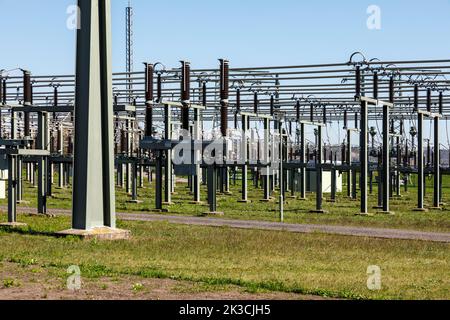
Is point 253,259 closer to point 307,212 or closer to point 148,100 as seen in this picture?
point 307,212

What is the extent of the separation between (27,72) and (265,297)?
27.6 meters

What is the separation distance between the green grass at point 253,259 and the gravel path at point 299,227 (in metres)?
1.41

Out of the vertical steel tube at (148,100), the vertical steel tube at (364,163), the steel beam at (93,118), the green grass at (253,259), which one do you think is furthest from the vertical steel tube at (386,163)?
the steel beam at (93,118)

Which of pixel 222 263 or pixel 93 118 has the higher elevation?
pixel 93 118

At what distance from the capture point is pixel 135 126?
57719 millimetres

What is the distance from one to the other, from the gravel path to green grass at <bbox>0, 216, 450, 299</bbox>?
4.63ft

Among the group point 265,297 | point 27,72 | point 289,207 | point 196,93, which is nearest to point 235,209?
point 289,207

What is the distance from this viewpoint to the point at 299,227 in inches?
1027

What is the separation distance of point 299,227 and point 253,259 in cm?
892

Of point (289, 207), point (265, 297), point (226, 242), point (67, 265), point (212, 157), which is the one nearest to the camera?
point (265, 297)

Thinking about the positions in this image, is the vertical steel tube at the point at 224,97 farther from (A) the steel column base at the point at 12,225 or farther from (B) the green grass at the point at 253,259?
(A) the steel column base at the point at 12,225

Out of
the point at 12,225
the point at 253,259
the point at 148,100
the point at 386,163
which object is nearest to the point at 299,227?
the point at 12,225

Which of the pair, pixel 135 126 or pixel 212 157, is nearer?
pixel 212 157
